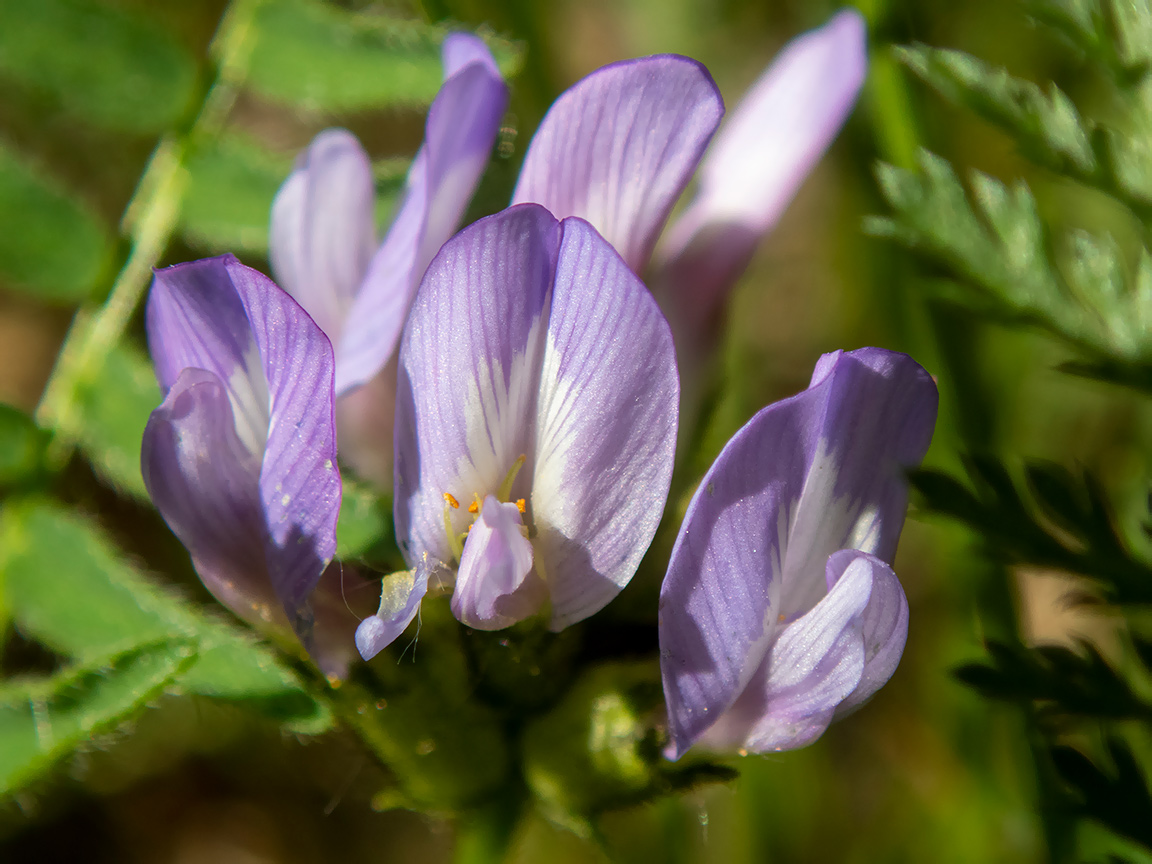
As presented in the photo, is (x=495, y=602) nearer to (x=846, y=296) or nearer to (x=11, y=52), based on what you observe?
(x=11, y=52)

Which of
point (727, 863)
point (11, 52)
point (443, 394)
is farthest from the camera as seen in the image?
point (727, 863)

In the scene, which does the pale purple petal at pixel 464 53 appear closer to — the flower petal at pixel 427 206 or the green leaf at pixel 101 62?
the flower petal at pixel 427 206

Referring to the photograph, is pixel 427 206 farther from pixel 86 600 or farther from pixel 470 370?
pixel 86 600

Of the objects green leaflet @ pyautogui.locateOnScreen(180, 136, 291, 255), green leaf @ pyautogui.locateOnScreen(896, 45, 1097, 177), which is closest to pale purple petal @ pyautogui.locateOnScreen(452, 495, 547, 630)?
green leaf @ pyautogui.locateOnScreen(896, 45, 1097, 177)

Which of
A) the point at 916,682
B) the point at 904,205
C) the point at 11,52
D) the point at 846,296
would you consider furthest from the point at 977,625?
the point at 11,52

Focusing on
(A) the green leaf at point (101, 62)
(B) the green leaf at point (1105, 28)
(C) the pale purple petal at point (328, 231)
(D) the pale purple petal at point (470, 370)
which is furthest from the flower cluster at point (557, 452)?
(A) the green leaf at point (101, 62)

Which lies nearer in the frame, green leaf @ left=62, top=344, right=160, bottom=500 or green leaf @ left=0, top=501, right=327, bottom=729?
green leaf @ left=0, top=501, right=327, bottom=729

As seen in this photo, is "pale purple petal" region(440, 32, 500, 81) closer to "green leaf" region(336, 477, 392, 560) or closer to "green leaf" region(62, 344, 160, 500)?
"green leaf" region(336, 477, 392, 560)
